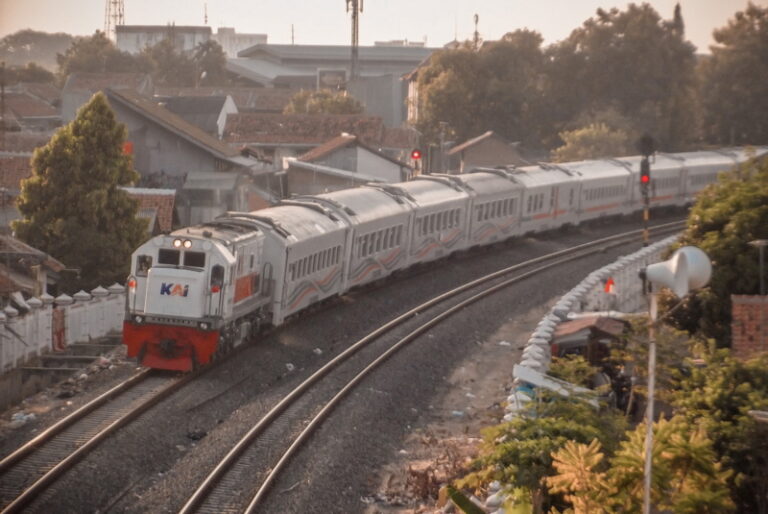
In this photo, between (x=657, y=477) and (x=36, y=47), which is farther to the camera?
(x=36, y=47)

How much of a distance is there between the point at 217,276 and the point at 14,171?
77.4 feet

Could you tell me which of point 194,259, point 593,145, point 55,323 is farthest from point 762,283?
point 593,145

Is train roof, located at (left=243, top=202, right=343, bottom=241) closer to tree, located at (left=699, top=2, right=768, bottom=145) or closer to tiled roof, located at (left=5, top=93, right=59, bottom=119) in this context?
tiled roof, located at (left=5, top=93, right=59, bottom=119)

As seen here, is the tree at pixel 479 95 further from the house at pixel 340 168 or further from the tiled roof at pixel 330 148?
the tiled roof at pixel 330 148

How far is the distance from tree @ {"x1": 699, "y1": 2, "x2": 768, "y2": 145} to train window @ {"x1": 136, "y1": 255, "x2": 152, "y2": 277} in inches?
2547

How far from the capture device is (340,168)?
58438mm

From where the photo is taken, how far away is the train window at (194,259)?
73.2ft

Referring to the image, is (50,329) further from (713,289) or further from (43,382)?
(713,289)

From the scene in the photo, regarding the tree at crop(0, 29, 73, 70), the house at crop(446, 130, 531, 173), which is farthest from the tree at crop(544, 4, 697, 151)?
the tree at crop(0, 29, 73, 70)

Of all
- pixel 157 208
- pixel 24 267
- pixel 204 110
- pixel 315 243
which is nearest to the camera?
pixel 315 243

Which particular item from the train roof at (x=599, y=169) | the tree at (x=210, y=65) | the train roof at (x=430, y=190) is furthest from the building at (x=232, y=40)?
the train roof at (x=430, y=190)

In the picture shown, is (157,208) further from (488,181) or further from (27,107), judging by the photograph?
(27,107)

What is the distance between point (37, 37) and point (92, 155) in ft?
385

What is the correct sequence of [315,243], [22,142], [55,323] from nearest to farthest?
[55,323], [315,243], [22,142]
